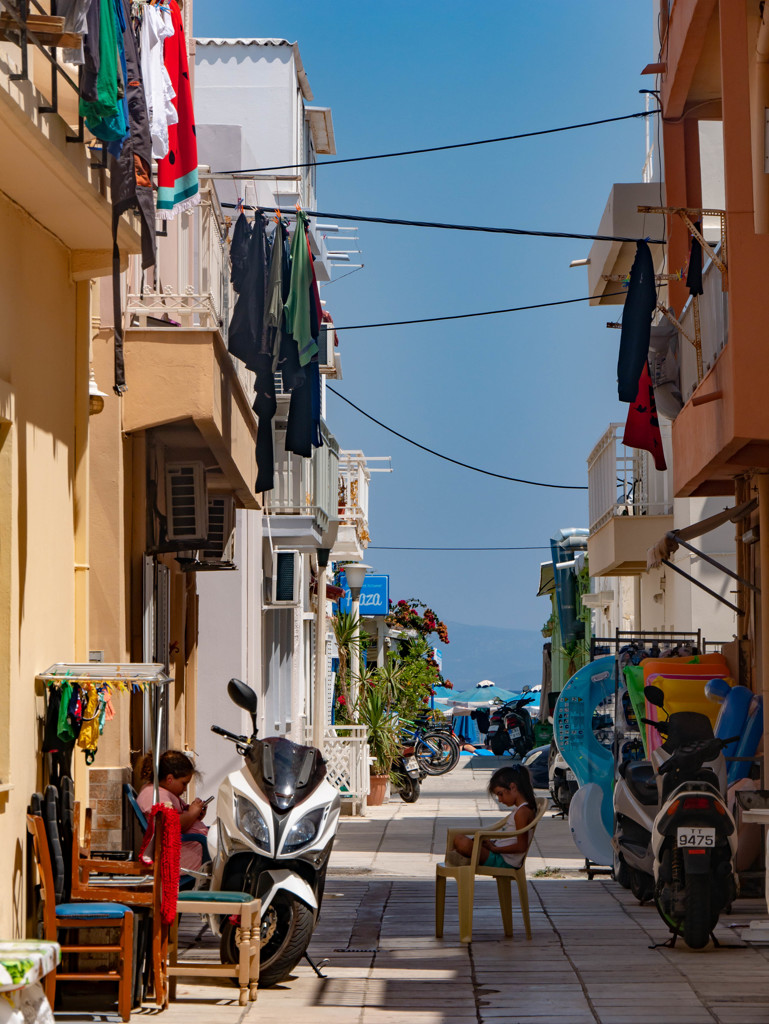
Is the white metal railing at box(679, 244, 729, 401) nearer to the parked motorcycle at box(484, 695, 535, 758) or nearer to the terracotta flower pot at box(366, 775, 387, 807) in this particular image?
the terracotta flower pot at box(366, 775, 387, 807)

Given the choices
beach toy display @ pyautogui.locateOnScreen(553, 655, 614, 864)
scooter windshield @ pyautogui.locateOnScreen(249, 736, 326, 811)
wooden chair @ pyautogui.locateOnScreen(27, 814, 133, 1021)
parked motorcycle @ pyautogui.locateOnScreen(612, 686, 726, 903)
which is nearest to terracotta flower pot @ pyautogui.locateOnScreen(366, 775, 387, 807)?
beach toy display @ pyautogui.locateOnScreen(553, 655, 614, 864)

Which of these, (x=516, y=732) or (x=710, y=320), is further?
(x=516, y=732)

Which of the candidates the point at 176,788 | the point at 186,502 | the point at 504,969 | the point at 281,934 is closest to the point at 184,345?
the point at 186,502

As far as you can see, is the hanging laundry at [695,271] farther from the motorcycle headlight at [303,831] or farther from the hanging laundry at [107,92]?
the motorcycle headlight at [303,831]

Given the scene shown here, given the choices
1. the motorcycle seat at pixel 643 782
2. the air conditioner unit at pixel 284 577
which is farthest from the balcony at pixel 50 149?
the air conditioner unit at pixel 284 577

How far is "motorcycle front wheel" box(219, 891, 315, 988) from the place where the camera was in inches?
336

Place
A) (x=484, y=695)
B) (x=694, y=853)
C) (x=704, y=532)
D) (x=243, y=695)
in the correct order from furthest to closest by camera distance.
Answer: (x=484, y=695) → (x=704, y=532) → (x=694, y=853) → (x=243, y=695)

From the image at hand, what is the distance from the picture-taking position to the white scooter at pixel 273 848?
8555 mm

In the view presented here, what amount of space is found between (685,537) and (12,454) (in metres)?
7.31

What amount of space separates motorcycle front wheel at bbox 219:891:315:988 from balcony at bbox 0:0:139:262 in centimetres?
415

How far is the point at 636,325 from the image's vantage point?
13078mm

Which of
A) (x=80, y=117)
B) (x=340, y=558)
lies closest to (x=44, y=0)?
(x=80, y=117)

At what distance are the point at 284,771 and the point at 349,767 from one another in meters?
13.4

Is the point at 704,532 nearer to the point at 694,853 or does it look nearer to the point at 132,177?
the point at 694,853
